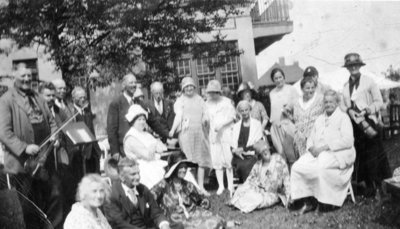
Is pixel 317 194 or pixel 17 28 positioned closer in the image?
pixel 17 28

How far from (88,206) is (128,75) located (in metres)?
2.37

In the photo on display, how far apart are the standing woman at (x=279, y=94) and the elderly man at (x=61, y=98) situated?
2.83 metres

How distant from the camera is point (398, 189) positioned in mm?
4047

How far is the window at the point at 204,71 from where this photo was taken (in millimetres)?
6701

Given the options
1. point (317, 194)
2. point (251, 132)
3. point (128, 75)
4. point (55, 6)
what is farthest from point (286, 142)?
point (55, 6)

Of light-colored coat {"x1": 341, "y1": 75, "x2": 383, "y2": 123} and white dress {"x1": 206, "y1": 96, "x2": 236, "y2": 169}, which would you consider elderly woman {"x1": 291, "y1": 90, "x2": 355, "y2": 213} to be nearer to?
light-colored coat {"x1": 341, "y1": 75, "x2": 383, "y2": 123}

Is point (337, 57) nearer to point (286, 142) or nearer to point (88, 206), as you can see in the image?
point (286, 142)

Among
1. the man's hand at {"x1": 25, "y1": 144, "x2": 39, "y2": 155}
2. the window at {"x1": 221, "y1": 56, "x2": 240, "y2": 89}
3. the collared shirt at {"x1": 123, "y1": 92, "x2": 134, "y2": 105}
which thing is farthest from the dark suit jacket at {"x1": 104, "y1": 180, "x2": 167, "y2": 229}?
the window at {"x1": 221, "y1": 56, "x2": 240, "y2": 89}

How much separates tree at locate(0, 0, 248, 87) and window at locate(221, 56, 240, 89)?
215 millimetres

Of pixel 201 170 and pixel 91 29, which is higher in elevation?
pixel 91 29

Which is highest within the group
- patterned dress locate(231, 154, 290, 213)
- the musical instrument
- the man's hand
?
the man's hand

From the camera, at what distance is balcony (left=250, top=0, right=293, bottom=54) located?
22.0 ft

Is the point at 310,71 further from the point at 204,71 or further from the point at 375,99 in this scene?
the point at 204,71

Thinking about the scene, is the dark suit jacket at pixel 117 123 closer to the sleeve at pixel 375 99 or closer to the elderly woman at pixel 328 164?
the elderly woman at pixel 328 164
